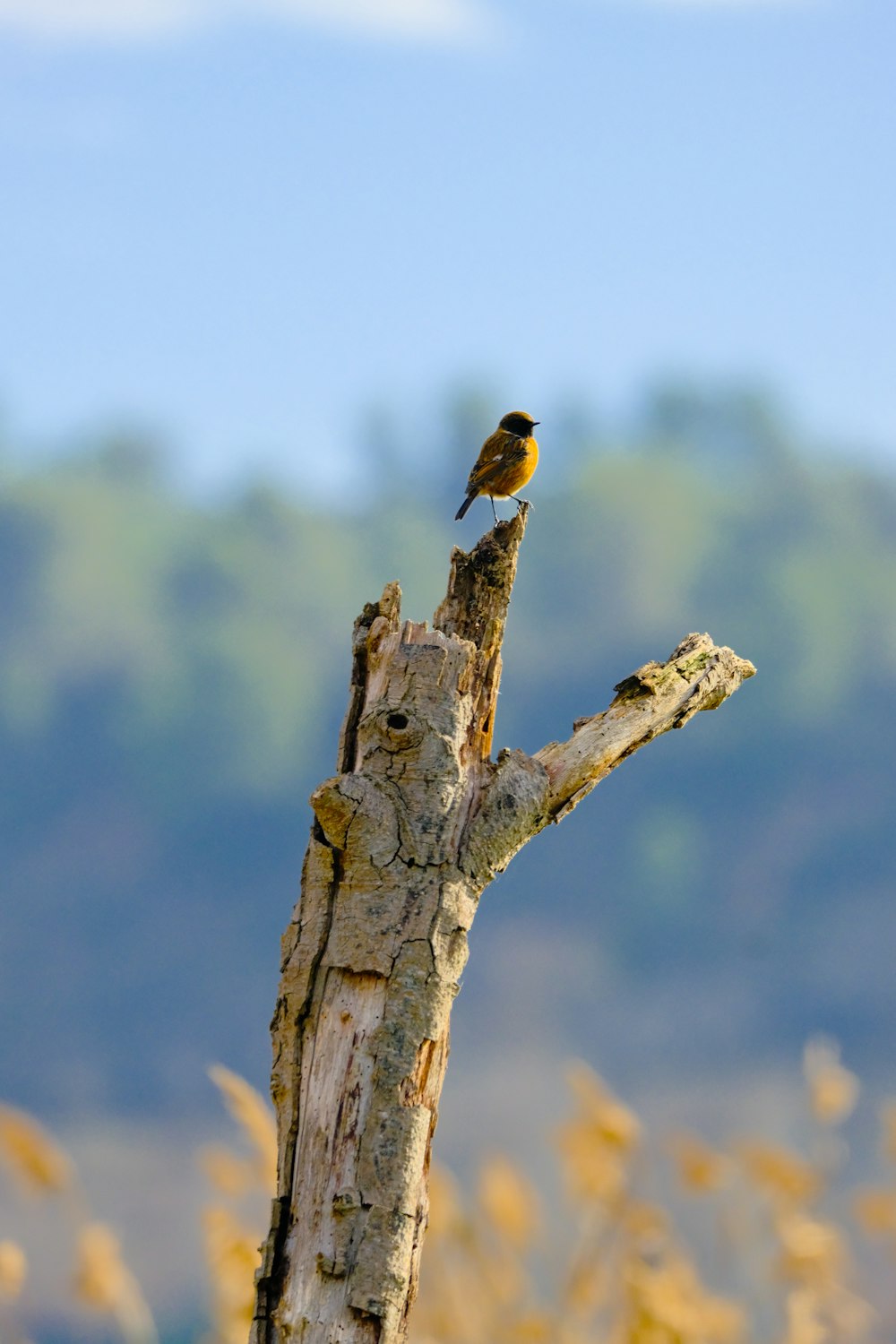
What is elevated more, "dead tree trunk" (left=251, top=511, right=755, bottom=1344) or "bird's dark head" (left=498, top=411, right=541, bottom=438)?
"bird's dark head" (left=498, top=411, right=541, bottom=438)

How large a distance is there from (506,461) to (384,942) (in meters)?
2.16

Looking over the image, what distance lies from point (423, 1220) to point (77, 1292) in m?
2.77

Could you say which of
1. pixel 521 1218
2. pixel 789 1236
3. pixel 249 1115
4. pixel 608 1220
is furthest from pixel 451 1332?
pixel 249 1115

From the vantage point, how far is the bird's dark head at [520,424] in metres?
4.83

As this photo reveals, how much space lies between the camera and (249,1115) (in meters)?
4.34

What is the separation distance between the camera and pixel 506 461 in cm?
474

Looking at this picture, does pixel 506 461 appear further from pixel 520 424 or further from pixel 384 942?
pixel 384 942

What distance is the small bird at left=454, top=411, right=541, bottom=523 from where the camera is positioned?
475cm

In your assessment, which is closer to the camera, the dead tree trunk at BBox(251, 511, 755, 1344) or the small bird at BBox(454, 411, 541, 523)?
the dead tree trunk at BBox(251, 511, 755, 1344)

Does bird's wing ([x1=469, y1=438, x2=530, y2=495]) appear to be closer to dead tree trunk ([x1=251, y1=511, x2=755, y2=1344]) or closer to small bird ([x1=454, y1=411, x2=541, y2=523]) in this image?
small bird ([x1=454, y1=411, x2=541, y2=523])

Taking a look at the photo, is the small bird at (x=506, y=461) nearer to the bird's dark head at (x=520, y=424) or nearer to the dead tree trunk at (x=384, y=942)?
the bird's dark head at (x=520, y=424)

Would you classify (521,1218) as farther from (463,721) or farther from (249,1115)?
(463,721)

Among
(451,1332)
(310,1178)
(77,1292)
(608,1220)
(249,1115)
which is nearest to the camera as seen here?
(310,1178)

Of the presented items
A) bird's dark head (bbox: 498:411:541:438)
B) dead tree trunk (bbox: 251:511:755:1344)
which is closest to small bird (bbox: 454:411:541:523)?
bird's dark head (bbox: 498:411:541:438)
